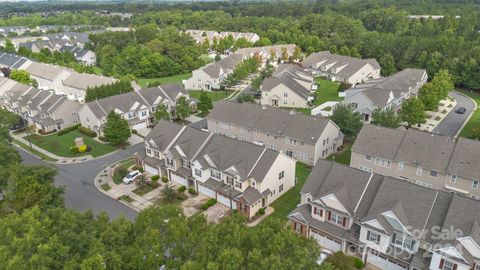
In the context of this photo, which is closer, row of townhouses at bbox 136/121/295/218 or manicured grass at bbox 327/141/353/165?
row of townhouses at bbox 136/121/295/218

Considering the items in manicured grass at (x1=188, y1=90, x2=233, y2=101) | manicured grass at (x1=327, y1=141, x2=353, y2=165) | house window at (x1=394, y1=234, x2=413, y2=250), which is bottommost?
manicured grass at (x1=188, y1=90, x2=233, y2=101)

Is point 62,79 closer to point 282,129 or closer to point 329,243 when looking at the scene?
point 282,129

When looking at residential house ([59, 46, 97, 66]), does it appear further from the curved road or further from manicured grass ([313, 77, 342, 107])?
manicured grass ([313, 77, 342, 107])

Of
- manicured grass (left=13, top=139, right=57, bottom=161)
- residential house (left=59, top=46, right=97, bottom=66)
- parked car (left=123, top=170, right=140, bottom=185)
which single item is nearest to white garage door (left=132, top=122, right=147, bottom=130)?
manicured grass (left=13, top=139, right=57, bottom=161)

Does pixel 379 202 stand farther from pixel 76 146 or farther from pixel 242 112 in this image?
pixel 76 146

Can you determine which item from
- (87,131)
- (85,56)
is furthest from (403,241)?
(85,56)

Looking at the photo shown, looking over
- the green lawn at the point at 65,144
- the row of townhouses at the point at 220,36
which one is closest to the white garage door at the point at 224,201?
the green lawn at the point at 65,144
